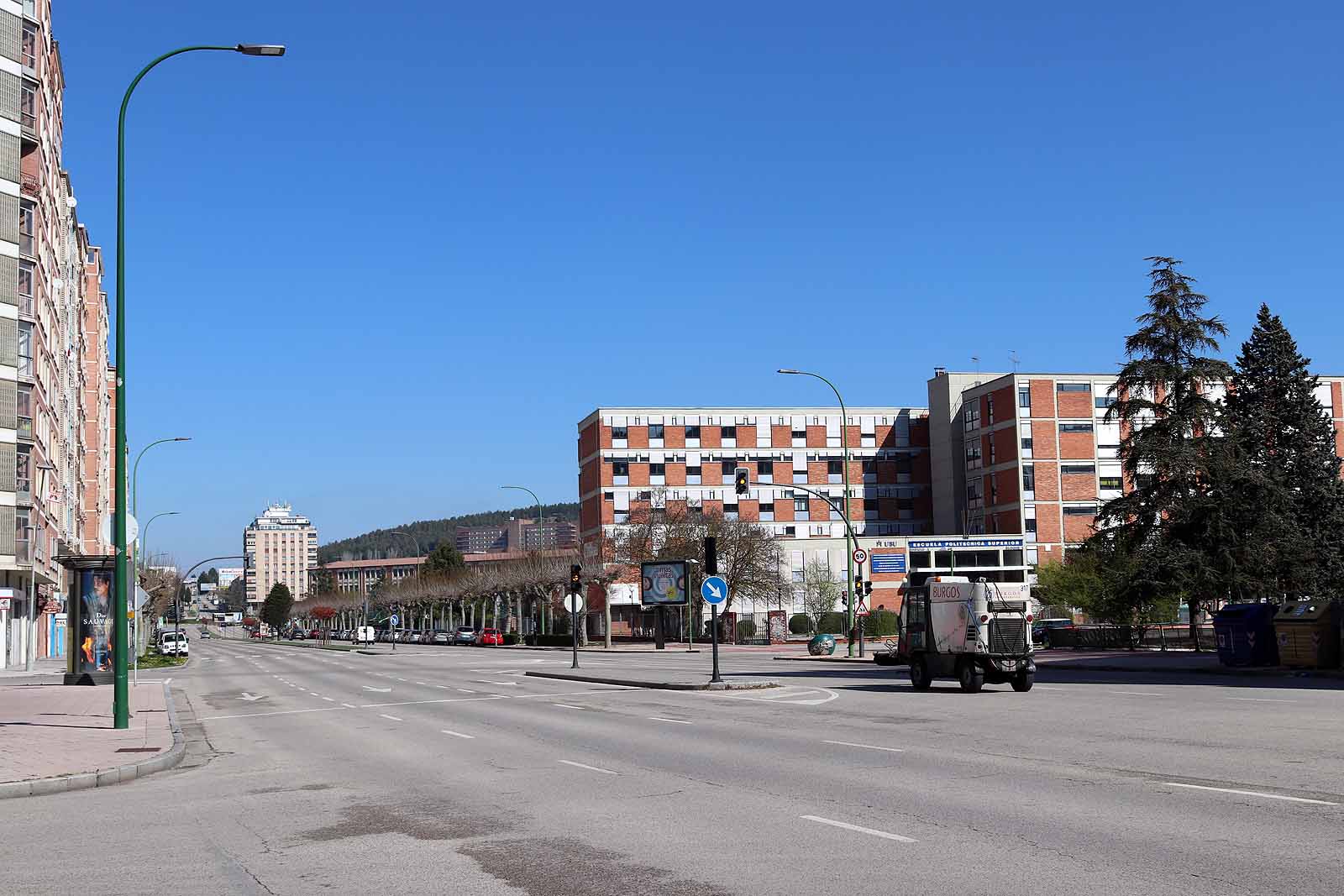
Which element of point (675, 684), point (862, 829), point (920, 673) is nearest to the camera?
point (862, 829)

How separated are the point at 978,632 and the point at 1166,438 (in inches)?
1076

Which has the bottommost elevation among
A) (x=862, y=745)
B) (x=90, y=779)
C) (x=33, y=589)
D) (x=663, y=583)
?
(x=862, y=745)

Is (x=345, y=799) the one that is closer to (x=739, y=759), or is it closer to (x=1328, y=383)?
(x=739, y=759)

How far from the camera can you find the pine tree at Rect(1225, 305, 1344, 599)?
48.2 m

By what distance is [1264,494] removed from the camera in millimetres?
48094

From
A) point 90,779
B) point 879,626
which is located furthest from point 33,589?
point 90,779

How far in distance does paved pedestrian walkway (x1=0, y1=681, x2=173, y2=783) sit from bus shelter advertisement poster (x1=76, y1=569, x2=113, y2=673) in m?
5.52

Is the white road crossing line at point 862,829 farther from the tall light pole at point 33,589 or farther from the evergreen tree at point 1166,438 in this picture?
the tall light pole at point 33,589

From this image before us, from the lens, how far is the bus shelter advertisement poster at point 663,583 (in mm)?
83125

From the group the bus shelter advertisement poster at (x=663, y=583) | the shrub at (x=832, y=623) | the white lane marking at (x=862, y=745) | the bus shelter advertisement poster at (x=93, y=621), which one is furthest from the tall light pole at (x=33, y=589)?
the shrub at (x=832, y=623)

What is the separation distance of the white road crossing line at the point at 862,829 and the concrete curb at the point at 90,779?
28.5 ft

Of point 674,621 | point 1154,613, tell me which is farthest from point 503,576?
point 1154,613

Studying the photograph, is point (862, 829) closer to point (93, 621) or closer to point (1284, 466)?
point (93, 621)

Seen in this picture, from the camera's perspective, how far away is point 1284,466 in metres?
62.5
